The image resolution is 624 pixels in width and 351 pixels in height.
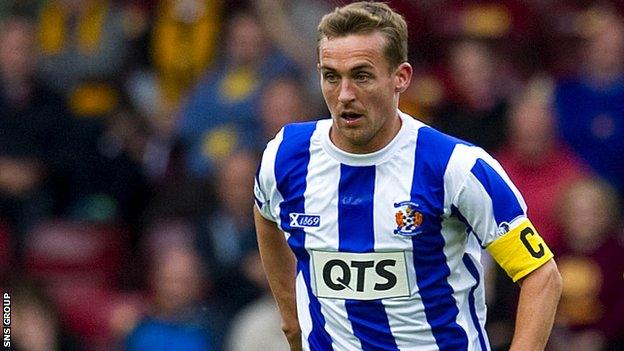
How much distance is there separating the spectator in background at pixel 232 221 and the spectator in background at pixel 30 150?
1.23 m

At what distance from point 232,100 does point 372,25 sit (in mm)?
4537

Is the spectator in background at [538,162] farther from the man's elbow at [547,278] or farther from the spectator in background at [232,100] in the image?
the man's elbow at [547,278]

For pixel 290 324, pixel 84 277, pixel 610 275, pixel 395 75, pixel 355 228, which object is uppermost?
pixel 395 75

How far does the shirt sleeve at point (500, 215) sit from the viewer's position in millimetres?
4609

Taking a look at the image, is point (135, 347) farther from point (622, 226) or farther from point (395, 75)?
point (395, 75)

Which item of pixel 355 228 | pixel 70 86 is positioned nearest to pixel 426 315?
pixel 355 228

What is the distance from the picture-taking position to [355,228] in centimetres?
482

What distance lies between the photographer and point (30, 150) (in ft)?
30.0

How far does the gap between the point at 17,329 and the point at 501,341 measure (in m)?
2.50

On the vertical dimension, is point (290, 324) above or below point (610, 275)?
above

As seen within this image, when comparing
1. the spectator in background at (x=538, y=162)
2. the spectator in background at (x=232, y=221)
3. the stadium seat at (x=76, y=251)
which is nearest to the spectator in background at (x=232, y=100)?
the spectator in background at (x=232, y=221)

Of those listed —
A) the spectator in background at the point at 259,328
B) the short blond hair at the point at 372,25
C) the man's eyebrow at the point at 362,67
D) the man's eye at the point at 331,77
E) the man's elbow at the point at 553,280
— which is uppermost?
the short blond hair at the point at 372,25

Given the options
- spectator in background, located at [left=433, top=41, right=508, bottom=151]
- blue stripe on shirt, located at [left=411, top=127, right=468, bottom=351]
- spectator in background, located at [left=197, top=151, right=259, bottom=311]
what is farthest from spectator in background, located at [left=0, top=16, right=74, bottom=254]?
blue stripe on shirt, located at [left=411, top=127, right=468, bottom=351]

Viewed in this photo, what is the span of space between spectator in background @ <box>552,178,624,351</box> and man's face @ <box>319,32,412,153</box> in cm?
308
